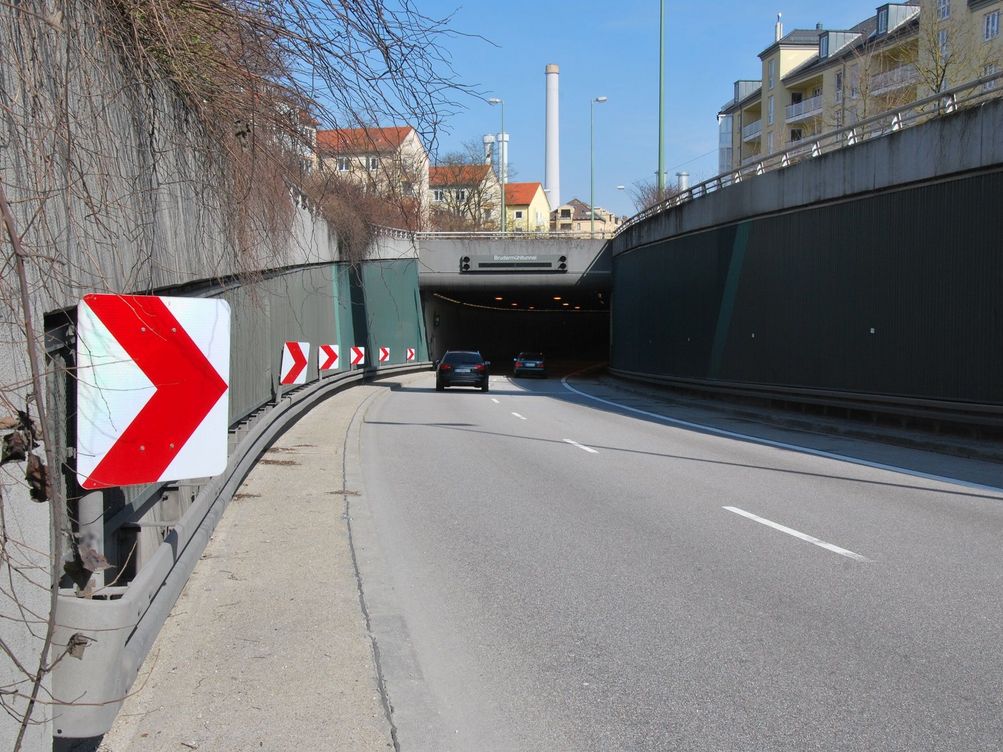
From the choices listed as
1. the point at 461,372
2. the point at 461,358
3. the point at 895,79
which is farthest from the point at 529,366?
the point at 895,79

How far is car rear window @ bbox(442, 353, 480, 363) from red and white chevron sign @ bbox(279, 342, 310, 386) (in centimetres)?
1983

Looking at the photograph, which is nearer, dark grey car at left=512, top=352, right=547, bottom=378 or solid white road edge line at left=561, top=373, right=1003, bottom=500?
solid white road edge line at left=561, top=373, right=1003, bottom=500

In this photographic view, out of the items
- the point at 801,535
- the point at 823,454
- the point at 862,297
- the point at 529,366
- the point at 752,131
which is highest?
the point at 752,131

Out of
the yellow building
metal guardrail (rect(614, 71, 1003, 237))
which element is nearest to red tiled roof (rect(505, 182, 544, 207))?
the yellow building

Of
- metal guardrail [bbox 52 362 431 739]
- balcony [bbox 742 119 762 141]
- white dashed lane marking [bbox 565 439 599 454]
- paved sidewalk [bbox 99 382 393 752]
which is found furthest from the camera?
balcony [bbox 742 119 762 141]

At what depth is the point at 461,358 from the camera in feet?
115

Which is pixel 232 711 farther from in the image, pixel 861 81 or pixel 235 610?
pixel 861 81

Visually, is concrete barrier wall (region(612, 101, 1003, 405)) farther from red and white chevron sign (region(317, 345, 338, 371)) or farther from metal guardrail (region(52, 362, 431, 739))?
metal guardrail (region(52, 362, 431, 739))

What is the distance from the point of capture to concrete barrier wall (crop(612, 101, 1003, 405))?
667 inches

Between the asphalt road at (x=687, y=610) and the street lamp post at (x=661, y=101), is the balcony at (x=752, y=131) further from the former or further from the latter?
the asphalt road at (x=687, y=610)

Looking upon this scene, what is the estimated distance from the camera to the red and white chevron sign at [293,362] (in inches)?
547

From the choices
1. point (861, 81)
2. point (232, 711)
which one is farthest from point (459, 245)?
point (232, 711)

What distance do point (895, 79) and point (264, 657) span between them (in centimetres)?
4078

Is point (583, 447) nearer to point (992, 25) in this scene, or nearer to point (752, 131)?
point (992, 25)
